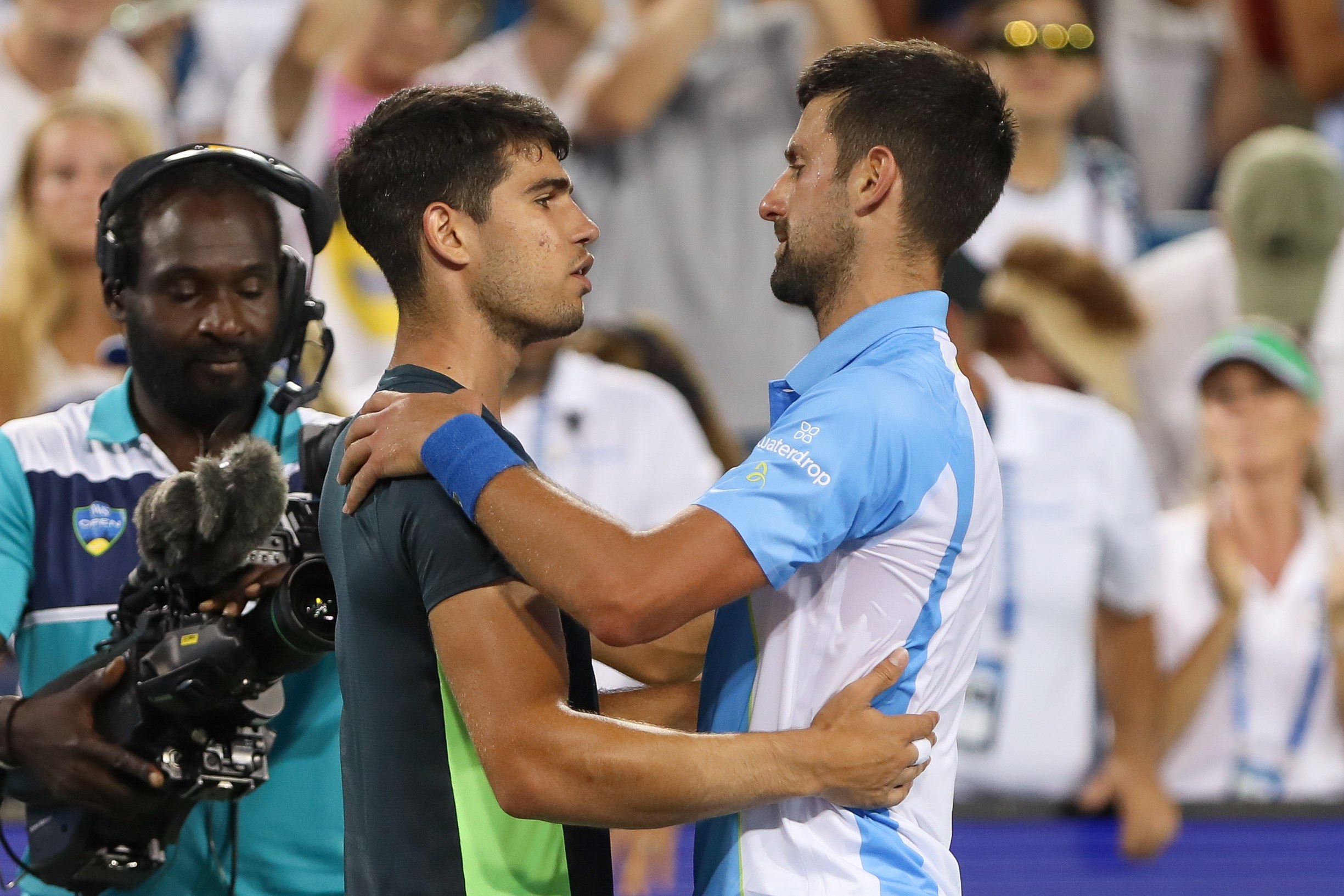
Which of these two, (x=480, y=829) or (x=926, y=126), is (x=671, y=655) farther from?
(x=926, y=126)

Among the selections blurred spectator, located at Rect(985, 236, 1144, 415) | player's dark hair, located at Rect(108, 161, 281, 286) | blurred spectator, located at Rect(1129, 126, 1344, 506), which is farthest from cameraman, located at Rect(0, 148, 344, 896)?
blurred spectator, located at Rect(1129, 126, 1344, 506)

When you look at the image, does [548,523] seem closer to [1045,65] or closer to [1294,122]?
[1045,65]

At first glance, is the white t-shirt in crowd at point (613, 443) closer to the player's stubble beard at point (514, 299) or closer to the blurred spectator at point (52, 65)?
the blurred spectator at point (52, 65)

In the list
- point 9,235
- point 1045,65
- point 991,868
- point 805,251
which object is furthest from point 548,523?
point 1045,65

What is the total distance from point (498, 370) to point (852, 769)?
0.68 metres

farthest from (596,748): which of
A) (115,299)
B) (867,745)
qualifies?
(115,299)

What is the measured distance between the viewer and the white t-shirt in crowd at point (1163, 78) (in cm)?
623

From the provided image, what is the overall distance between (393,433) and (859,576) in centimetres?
60

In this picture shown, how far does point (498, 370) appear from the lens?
7.15 ft

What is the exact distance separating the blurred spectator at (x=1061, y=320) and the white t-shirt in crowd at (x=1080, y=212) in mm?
127

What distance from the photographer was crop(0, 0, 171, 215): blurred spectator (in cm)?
545

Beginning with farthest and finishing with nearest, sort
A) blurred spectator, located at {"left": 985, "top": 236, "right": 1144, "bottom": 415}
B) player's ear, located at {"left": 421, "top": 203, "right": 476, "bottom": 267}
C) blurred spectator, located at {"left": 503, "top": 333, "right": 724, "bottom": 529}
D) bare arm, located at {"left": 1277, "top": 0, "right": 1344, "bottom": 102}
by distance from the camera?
1. bare arm, located at {"left": 1277, "top": 0, "right": 1344, "bottom": 102}
2. blurred spectator, located at {"left": 985, "top": 236, "right": 1144, "bottom": 415}
3. blurred spectator, located at {"left": 503, "top": 333, "right": 724, "bottom": 529}
4. player's ear, located at {"left": 421, "top": 203, "right": 476, "bottom": 267}

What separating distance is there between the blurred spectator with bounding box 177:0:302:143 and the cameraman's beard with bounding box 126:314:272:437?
3416 millimetres

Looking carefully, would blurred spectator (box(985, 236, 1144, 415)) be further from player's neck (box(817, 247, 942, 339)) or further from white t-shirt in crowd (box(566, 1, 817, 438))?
player's neck (box(817, 247, 942, 339))
